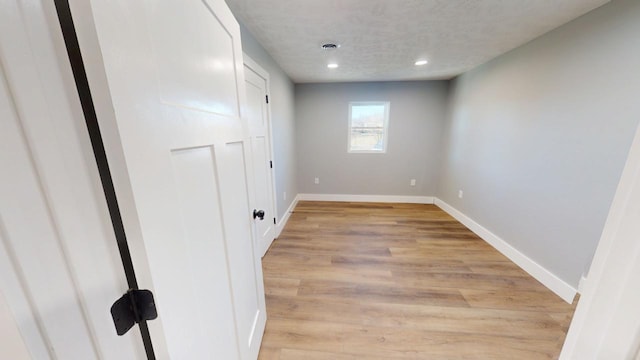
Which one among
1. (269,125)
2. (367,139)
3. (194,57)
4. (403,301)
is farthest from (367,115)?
(194,57)

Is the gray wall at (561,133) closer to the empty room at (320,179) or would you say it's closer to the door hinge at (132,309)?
the empty room at (320,179)

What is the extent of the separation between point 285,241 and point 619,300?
264cm

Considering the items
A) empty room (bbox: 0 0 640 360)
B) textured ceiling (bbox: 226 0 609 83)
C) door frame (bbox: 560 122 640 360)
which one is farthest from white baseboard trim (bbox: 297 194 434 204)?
door frame (bbox: 560 122 640 360)

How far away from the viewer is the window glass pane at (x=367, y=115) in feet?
13.3

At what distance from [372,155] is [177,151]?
12.7 ft

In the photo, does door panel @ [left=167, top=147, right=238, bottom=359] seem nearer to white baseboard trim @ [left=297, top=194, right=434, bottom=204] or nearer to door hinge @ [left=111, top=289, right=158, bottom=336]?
door hinge @ [left=111, top=289, right=158, bottom=336]

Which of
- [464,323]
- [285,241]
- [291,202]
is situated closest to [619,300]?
[464,323]

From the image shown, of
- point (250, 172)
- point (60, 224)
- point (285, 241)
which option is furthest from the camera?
point (285, 241)

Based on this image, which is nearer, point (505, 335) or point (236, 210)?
point (236, 210)

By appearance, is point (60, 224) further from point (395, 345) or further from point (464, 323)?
point (464, 323)

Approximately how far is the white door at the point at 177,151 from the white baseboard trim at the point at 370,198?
11.0ft

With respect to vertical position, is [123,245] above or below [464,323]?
above

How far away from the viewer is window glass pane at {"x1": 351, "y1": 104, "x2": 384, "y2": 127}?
4059 millimetres

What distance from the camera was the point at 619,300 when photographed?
41cm
